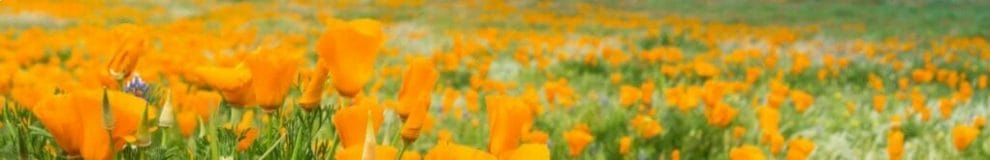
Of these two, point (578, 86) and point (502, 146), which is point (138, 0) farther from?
point (502, 146)

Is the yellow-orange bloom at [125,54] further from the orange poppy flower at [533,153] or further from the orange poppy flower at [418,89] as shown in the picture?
the orange poppy flower at [533,153]

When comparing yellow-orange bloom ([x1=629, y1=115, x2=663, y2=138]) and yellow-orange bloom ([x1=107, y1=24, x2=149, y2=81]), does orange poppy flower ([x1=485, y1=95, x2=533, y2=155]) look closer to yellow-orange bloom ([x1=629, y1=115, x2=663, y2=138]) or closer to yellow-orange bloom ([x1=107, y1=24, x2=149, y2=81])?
yellow-orange bloom ([x1=107, y1=24, x2=149, y2=81])

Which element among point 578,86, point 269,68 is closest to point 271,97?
point 269,68

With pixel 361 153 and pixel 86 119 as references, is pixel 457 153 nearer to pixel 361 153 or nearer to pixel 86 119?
pixel 361 153

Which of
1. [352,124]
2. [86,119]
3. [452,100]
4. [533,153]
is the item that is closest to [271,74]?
[352,124]

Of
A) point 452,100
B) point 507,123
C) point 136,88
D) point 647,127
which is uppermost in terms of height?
point 507,123

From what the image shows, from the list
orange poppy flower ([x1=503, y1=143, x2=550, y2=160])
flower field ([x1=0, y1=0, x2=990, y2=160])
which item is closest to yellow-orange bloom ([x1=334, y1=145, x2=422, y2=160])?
flower field ([x1=0, y1=0, x2=990, y2=160])

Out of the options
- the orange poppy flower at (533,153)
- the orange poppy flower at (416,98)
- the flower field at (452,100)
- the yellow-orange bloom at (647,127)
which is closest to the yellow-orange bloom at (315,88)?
the flower field at (452,100)
